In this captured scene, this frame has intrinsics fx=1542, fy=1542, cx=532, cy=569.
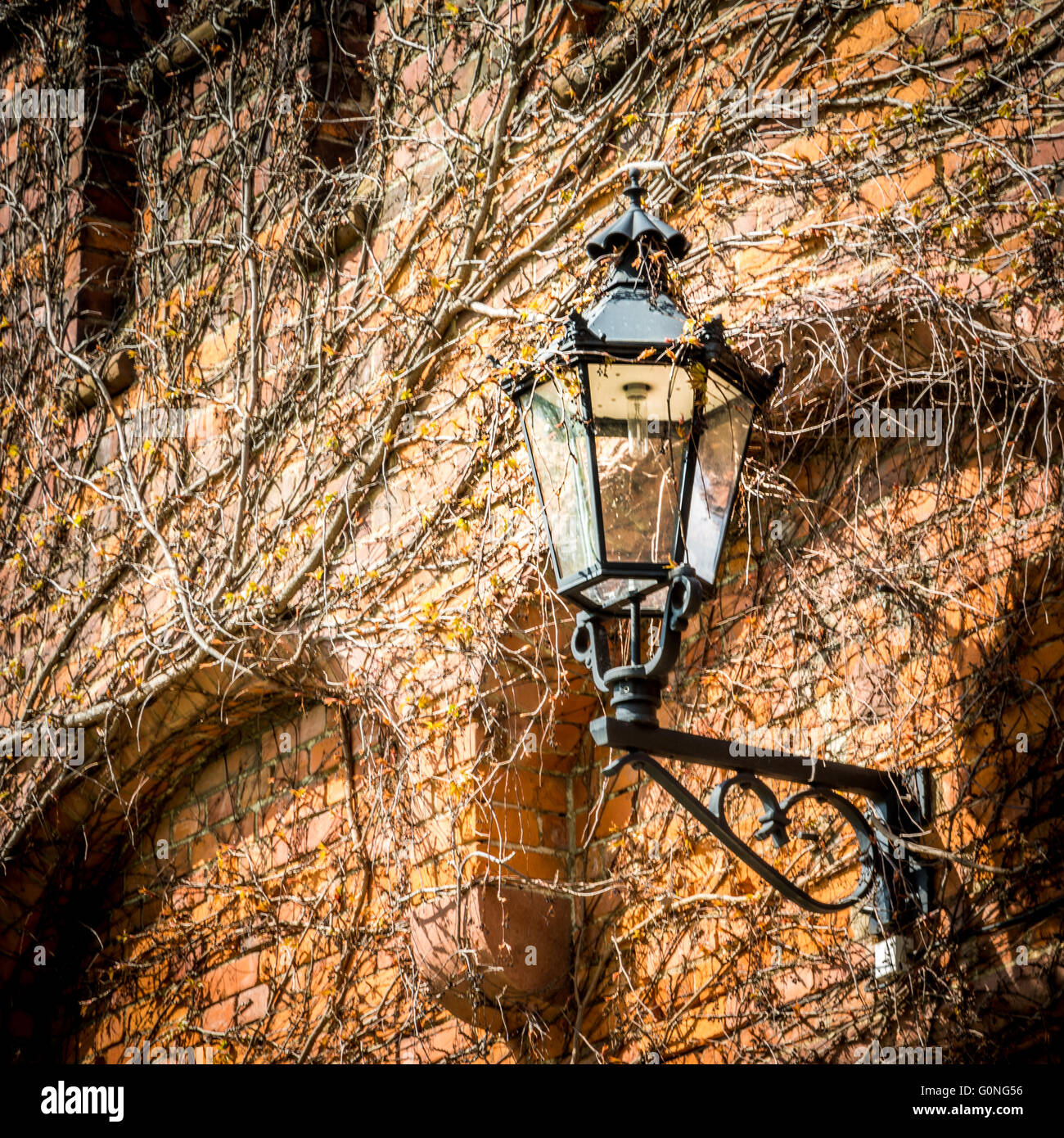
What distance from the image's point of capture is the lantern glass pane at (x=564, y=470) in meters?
2.48

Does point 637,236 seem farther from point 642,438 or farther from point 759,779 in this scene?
point 759,779

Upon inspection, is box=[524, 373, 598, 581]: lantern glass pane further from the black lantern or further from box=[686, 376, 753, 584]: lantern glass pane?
box=[686, 376, 753, 584]: lantern glass pane

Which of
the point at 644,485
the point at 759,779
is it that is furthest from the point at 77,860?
the point at 644,485

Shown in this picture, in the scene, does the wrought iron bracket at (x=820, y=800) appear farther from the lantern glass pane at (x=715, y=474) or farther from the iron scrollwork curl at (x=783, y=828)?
the lantern glass pane at (x=715, y=474)

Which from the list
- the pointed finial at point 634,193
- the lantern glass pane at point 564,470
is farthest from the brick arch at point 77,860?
the pointed finial at point 634,193

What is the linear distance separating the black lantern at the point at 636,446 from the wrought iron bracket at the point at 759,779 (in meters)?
0.07

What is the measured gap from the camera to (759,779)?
106 inches

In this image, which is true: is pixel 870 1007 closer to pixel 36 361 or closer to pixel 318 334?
pixel 318 334

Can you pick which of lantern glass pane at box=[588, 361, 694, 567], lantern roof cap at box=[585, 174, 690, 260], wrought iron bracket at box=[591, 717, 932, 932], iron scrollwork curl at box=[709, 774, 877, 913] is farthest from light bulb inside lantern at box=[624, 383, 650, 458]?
iron scrollwork curl at box=[709, 774, 877, 913]

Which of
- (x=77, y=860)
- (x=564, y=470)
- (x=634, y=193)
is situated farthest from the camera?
(x=77, y=860)

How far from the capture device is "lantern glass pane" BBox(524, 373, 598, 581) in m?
2.48

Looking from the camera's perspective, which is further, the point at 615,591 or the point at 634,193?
the point at 634,193

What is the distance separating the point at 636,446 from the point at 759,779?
0.63m

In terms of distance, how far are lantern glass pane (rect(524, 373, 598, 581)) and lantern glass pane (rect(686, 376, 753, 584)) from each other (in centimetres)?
18
